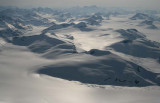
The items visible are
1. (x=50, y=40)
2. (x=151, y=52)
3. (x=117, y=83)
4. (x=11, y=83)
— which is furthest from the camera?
(x=50, y=40)

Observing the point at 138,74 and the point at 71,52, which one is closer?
the point at 138,74

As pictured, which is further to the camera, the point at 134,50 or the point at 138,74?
the point at 134,50

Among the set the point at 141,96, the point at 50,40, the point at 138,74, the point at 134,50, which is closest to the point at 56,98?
the point at 141,96

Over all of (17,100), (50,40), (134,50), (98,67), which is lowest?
(17,100)

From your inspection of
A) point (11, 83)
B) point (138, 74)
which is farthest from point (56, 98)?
point (138, 74)

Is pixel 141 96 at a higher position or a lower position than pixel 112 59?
lower

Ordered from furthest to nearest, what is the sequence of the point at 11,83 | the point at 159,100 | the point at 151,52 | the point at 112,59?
1. the point at 151,52
2. the point at 112,59
3. the point at 11,83
4. the point at 159,100

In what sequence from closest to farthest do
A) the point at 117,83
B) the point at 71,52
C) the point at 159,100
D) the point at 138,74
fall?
1. the point at 159,100
2. the point at 117,83
3. the point at 138,74
4. the point at 71,52

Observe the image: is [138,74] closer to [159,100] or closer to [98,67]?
[98,67]

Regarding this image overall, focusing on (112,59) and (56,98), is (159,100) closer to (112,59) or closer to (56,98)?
(56,98)
